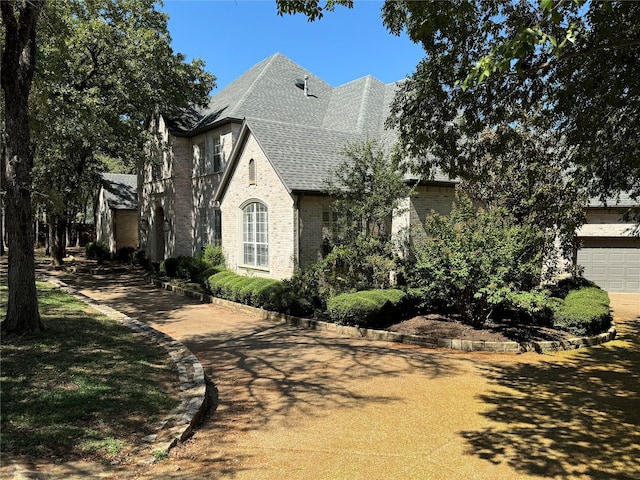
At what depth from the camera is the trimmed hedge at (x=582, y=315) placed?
35.7ft

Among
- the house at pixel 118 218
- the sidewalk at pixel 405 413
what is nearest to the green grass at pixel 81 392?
the sidewalk at pixel 405 413

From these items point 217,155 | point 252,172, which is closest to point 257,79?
point 217,155

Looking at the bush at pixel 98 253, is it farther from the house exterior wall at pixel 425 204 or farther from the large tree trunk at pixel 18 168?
the large tree trunk at pixel 18 168

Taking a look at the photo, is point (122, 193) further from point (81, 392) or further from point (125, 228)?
point (81, 392)

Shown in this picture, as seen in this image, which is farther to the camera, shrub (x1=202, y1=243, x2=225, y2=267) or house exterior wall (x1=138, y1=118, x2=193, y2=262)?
house exterior wall (x1=138, y1=118, x2=193, y2=262)

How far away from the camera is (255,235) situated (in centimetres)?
1777

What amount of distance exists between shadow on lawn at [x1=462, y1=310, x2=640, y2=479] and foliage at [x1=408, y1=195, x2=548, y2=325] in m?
1.89

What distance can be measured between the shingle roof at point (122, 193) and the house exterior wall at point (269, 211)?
739 inches

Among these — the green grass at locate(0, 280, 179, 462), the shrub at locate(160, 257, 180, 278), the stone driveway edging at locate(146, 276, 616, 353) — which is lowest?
the stone driveway edging at locate(146, 276, 616, 353)

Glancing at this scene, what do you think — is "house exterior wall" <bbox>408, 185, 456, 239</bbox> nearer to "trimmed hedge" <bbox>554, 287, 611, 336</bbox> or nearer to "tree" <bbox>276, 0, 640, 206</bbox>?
"trimmed hedge" <bbox>554, 287, 611, 336</bbox>

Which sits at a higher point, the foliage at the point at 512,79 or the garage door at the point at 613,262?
the foliage at the point at 512,79

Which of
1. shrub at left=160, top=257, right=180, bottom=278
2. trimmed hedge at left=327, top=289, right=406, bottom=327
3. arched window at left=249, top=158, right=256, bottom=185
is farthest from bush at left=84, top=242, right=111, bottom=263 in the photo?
trimmed hedge at left=327, top=289, right=406, bottom=327

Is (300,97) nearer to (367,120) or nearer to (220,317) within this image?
(367,120)

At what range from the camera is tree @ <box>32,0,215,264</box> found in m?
16.7
